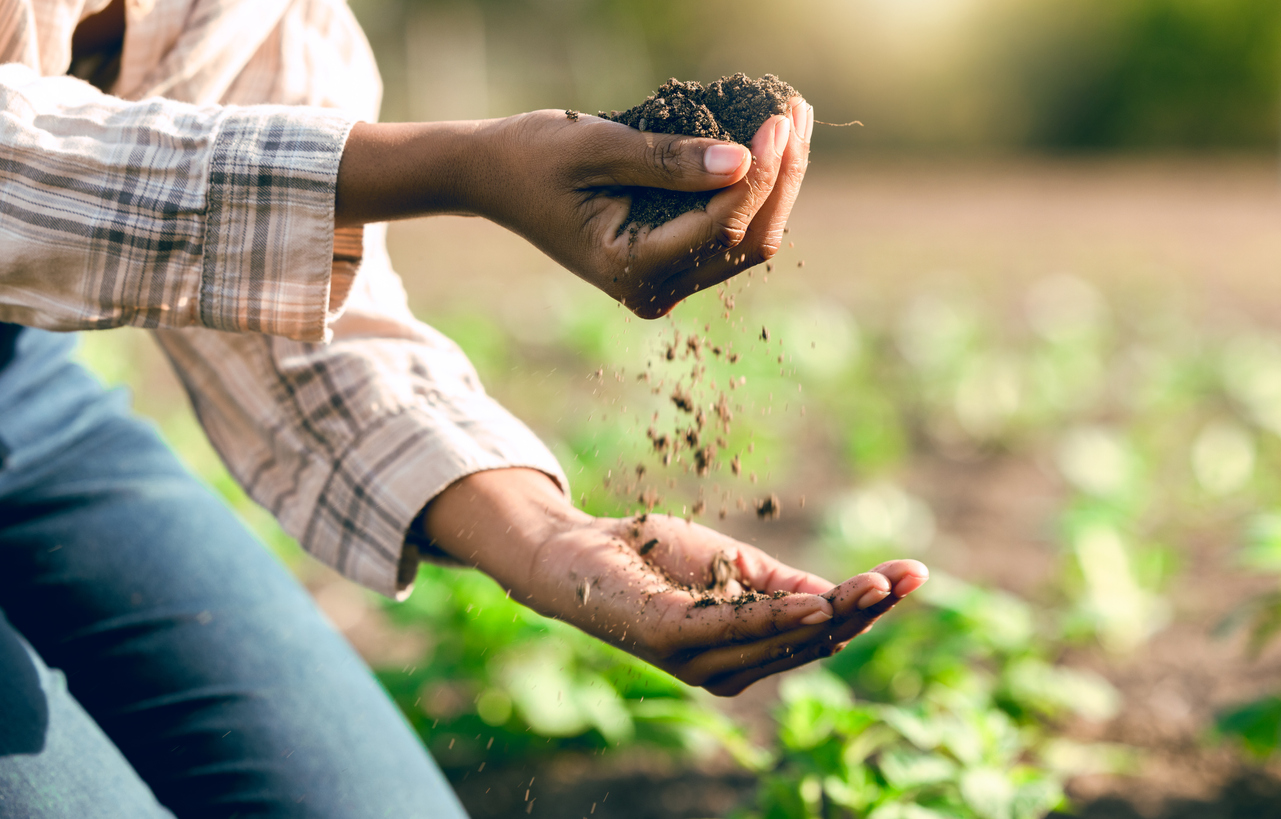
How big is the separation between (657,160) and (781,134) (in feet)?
0.41

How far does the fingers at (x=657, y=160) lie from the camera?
35.9 inches

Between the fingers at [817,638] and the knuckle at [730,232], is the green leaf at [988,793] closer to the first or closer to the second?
the fingers at [817,638]

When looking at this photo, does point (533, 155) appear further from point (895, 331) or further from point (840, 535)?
point (895, 331)

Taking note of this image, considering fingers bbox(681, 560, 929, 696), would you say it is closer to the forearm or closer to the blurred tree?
the forearm

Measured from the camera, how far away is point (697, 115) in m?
1.00

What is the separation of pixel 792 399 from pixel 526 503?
2673 mm

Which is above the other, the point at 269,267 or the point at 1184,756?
the point at 269,267

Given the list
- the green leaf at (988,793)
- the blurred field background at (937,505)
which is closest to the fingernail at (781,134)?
the blurred field background at (937,505)

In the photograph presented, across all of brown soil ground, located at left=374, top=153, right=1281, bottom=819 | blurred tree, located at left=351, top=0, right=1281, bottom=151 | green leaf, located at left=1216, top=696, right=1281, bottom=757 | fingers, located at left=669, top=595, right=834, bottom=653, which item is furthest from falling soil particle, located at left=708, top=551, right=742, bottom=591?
blurred tree, located at left=351, top=0, right=1281, bottom=151

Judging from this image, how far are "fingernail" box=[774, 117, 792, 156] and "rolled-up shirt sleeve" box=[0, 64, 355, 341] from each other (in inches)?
17.1

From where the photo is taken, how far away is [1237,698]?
2.18 metres

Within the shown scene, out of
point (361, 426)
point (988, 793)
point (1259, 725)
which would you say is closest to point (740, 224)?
point (361, 426)

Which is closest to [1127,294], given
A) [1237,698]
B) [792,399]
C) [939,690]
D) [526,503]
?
[792,399]

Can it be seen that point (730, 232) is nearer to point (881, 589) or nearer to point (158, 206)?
point (881, 589)
